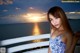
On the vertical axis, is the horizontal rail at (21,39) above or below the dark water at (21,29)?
below

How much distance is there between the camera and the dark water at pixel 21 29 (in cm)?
222

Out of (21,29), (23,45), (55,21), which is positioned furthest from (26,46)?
(55,21)

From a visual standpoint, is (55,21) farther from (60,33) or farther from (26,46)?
(26,46)

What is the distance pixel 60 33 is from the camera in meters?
1.08

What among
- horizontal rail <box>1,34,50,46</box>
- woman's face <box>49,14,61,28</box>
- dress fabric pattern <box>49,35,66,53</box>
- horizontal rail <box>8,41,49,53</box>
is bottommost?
horizontal rail <box>8,41,49,53</box>

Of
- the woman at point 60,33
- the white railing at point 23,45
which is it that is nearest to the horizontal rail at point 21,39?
the white railing at point 23,45

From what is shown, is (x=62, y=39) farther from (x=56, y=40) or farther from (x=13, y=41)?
(x=13, y=41)

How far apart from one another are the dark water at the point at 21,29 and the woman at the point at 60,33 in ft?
3.67

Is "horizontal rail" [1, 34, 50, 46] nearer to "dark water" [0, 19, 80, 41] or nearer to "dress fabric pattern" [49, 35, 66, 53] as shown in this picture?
"dark water" [0, 19, 80, 41]

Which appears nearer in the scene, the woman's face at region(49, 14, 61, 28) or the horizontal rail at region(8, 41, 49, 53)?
the woman's face at region(49, 14, 61, 28)

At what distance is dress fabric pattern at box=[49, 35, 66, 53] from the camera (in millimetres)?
1043

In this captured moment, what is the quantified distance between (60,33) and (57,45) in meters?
0.07

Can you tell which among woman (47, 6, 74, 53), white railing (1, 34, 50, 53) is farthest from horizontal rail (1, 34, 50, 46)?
woman (47, 6, 74, 53)

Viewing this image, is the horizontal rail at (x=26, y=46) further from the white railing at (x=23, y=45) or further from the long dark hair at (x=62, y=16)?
the long dark hair at (x=62, y=16)
